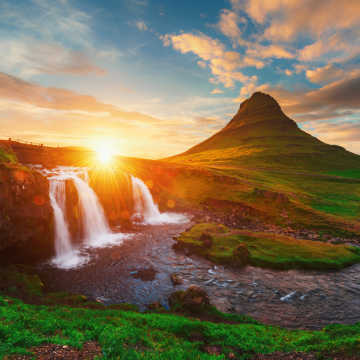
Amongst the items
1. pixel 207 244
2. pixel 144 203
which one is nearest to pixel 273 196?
pixel 207 244

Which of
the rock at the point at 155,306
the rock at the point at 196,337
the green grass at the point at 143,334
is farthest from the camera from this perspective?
the rock at the point at 155,306

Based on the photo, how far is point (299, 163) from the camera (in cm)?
14962

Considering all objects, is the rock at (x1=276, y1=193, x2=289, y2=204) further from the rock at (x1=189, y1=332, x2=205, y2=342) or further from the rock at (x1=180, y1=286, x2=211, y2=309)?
the rock at (x1=189, y1=332, x2=205, y2=342)

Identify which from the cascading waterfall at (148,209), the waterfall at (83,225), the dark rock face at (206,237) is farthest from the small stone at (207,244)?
the cascading waterfall at (148,209)

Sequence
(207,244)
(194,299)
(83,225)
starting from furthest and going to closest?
1. (83,225)
2. (207,244)
3. (194,299)

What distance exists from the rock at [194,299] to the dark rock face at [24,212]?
78.3 ft

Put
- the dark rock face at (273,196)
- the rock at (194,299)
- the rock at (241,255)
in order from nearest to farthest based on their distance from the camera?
the rock at (194,299), the rock at (241,255), the dark rock face at (273,196)

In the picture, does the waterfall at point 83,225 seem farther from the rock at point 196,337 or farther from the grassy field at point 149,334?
the rock at point 196,337

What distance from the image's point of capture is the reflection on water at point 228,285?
66.2 feet

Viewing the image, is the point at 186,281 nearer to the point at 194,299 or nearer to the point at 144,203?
the point at 194,299

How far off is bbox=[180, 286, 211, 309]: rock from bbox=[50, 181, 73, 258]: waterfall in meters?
22.1

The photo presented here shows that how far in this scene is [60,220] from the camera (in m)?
34.8

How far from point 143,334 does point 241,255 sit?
20.7 m

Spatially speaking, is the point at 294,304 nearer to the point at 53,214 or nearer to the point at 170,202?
the point at 53,214
